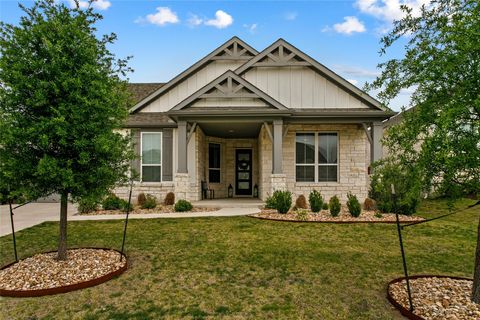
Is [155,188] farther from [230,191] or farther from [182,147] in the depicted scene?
[230,191]

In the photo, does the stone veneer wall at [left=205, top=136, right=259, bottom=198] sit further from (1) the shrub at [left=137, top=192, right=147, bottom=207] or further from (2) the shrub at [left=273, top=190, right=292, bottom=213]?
(2) the shrub at [left=273, top=190, right=292, bottom=213]

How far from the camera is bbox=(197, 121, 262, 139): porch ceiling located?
12.3 m

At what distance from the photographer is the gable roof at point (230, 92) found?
443 inches

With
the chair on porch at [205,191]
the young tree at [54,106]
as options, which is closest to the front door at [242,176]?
the chair on porch at [205,191]

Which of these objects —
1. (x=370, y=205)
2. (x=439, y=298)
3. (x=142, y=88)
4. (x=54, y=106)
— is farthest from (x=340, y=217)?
(x=142, y=88)

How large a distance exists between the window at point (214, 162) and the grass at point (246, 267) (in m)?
6.66

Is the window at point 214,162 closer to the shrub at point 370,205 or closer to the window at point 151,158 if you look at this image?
the window at point 151,158

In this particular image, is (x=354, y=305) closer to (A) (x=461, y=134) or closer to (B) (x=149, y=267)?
(A) (x=461, y=134)

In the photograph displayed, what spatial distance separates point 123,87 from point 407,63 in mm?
4527

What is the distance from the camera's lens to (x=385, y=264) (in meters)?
5.32

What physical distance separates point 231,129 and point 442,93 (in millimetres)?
10329

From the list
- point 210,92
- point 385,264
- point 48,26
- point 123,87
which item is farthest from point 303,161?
point 48,26

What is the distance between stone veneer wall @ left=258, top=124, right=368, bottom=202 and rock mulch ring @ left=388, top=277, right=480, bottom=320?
8.22m

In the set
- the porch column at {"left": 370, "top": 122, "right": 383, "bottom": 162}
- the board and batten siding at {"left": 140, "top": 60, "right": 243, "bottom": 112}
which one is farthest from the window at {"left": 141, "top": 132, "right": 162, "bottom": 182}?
the porch column at {"left": 370, "top": 122, "right": 383, "bottom": 162}
